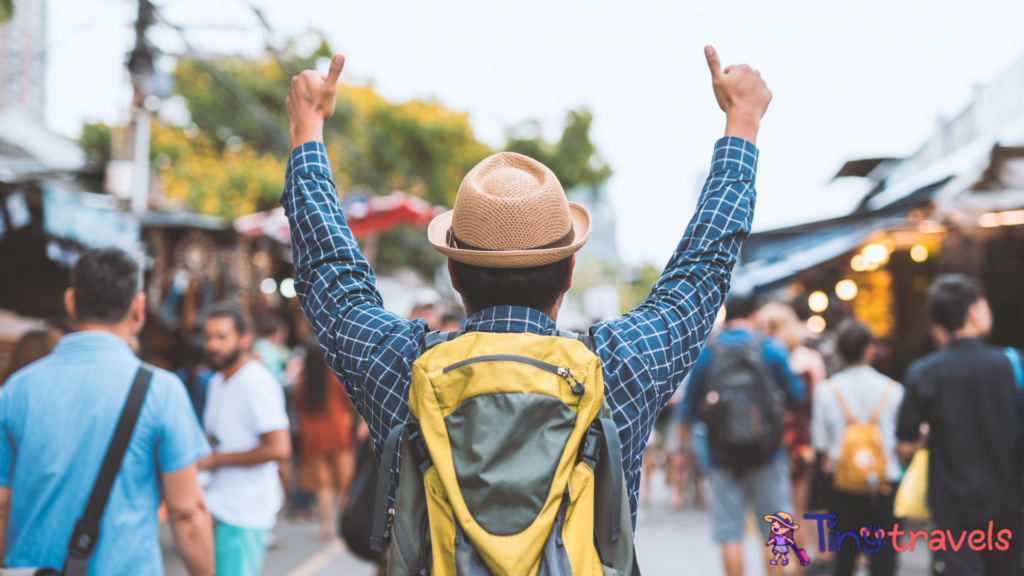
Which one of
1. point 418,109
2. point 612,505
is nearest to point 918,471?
point 612,505

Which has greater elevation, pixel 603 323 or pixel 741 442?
pixel 603 323

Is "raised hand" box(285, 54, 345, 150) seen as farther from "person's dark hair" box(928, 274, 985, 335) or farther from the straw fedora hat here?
"person's dark hair" box(928, 274, 985, 335)

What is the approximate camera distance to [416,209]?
1088 centimetres

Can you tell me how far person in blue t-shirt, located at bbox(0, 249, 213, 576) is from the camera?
2.14 meters

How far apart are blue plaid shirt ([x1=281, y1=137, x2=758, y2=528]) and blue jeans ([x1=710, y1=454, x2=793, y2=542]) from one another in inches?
138

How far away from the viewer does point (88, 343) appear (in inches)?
91.2

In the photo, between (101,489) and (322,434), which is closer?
(101,489)

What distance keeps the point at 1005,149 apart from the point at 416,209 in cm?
763

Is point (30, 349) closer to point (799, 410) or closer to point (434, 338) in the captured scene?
point (434, 338)

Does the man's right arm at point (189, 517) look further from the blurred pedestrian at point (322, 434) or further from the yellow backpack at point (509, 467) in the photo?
the blurred pedestrian at point (322, 434)

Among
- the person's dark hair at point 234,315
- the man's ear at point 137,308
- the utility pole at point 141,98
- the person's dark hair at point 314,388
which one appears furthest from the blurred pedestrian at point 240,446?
the utility pole at point 141,98

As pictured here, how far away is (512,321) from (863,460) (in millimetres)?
3863

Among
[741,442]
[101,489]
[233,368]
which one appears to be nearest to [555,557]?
[101,489]

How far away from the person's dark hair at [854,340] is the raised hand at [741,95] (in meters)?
3.52
